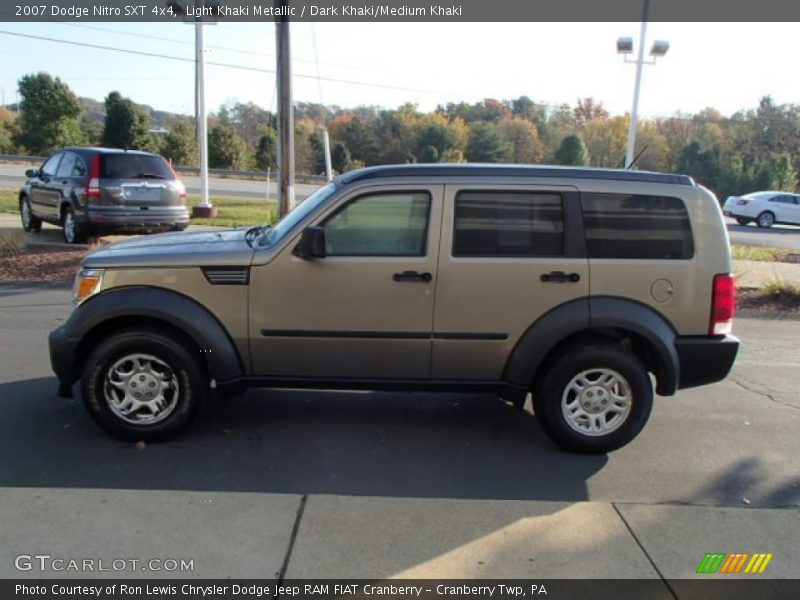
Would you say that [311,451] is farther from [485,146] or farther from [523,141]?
[523,141]

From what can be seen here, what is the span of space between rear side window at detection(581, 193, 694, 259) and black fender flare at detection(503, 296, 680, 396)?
338 millimetres

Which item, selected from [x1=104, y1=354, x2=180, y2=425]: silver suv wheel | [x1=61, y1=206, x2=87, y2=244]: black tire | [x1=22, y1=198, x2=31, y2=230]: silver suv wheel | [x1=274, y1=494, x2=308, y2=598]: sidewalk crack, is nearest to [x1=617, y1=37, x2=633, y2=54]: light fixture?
[x1=61, y1=206, x2=87, y2=244]: black tire

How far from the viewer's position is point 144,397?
414 cm

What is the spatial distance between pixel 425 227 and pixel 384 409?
5.16 feet

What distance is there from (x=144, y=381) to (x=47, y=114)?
46.0 metres

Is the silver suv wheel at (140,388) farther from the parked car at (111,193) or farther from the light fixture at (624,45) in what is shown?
the light fixture at (624,45)

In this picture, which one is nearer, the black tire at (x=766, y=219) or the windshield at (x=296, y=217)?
the windshield at (x=296, y=217)

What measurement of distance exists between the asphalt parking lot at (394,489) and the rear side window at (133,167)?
20.3ft

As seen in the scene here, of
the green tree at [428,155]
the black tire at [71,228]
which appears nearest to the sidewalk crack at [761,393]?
the black tire at [71,228]

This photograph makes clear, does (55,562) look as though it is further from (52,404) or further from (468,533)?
(52,404)

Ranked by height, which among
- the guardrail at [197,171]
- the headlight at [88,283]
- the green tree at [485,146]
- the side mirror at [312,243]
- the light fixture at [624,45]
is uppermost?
the light fixture at [624,45]

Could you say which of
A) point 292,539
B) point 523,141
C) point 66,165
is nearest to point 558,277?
point 292,539

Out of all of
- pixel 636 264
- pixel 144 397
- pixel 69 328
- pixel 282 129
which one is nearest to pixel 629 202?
pixel 636 264

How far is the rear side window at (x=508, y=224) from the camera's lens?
4.12 metres
